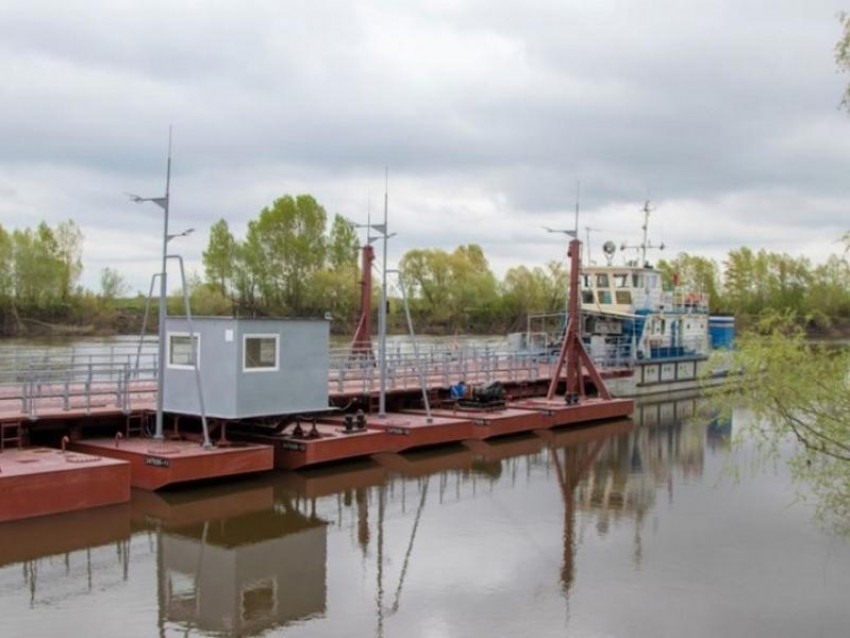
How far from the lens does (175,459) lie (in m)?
16.3

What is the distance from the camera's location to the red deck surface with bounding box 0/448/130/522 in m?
14.0

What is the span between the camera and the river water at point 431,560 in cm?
1109

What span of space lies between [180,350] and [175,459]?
2.84m

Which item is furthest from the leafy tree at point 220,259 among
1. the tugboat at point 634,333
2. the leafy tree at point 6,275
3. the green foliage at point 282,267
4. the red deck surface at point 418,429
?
the red deck surface at point 418,429

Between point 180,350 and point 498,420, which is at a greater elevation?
point 180,350

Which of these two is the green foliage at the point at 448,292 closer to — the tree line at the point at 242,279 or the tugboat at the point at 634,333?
the tree line at the point at 242,279

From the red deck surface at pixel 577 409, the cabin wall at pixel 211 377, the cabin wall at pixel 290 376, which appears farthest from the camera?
the red deck surface at pixel 577 409

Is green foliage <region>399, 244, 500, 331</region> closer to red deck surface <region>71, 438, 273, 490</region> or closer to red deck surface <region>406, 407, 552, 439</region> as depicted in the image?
red deck surface <region>406, 407, 552, 439</region>

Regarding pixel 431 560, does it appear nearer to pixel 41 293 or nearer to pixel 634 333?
pixel 634 333

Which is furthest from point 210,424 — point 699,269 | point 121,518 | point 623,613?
point 699,269

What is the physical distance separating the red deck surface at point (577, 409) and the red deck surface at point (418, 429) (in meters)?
4.19

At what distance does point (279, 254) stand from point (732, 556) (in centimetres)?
5897

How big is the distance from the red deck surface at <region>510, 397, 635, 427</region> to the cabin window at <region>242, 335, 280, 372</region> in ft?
36.3

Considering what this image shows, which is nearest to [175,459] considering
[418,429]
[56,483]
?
[56,483]
